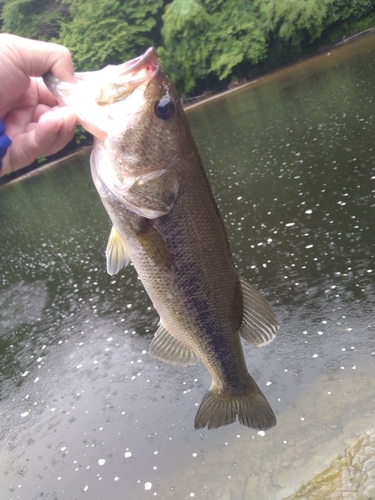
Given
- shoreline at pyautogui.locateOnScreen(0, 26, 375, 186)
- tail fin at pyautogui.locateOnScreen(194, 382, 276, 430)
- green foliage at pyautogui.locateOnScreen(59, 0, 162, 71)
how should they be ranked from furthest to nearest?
green foliage at pyautogui.locateOnScreen(59, 0, 162, 71) < shoreline at pyautogui.locateOnScreen(0, 26, 375, 186) < tail fin at pyautogui.locateOnScreen(194, 382, 276, 430)

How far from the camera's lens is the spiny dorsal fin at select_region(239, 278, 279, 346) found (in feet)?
7.32

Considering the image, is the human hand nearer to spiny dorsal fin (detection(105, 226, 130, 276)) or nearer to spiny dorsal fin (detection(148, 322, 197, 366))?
spiny dorsal fin (detection(105, 226, 130, 276))

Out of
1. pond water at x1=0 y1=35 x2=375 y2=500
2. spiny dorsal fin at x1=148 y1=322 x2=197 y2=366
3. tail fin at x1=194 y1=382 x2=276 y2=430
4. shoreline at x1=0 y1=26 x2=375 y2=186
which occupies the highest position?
spiny dorsal fin at x1=148 y1=322 x2=197 y2=366

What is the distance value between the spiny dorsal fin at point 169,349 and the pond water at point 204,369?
249 cm

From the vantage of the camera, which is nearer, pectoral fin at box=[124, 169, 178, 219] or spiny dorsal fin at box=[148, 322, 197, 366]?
pectoral fin at box=[124, 169, 178, 219]

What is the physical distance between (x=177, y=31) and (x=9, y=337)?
36.5 m

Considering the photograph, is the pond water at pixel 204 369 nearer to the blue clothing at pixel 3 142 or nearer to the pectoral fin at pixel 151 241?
the pectoral fin at pixel 151 241

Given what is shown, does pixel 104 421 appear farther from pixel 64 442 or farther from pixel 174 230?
pixel 174 230

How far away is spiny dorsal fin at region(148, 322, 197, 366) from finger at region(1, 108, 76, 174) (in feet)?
3.41

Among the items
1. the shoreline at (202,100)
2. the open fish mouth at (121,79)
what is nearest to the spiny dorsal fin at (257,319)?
the open fish mouth at (121,79)

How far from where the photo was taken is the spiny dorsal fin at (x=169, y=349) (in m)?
2.32

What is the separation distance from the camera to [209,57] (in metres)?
39.4

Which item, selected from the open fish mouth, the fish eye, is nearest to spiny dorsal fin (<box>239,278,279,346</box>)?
the fish eye

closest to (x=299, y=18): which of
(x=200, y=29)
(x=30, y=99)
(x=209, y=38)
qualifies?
(x=209, y=38)
